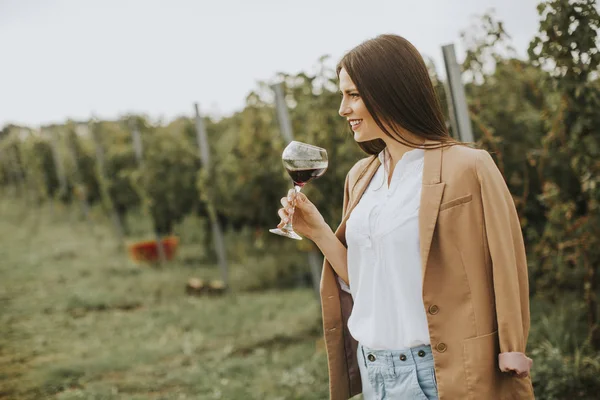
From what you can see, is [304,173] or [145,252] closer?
[304,173]

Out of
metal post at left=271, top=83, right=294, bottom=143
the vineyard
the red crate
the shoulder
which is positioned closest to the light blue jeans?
the shoulder

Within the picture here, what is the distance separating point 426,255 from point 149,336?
181 inches

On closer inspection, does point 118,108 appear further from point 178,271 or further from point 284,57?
point 284,57

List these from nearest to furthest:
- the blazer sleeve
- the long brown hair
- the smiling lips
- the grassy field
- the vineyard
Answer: the blazer sleeve < the long brown hair < the smiling lips < the vineyard < the grassy field

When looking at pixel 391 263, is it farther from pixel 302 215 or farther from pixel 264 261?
pixel 264 261

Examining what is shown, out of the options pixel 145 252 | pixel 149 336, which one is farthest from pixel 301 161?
pixel 145 252

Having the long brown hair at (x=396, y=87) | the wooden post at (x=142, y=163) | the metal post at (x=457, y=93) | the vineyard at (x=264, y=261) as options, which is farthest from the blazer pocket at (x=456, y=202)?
the wooden post at (x=142, y=163)

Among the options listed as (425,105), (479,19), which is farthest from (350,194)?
(479,19)

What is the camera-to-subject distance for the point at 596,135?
3.03 meters

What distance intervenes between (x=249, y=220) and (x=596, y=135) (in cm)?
532

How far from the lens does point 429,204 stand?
1.50 meters

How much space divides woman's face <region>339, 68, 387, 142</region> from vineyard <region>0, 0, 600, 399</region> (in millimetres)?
779

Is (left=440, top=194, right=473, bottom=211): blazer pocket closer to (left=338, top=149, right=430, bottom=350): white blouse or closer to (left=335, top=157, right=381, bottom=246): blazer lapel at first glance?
(left=338, top=149, right=430, bottom=350): white blouse

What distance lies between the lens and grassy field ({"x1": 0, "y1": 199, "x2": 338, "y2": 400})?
407 cm
